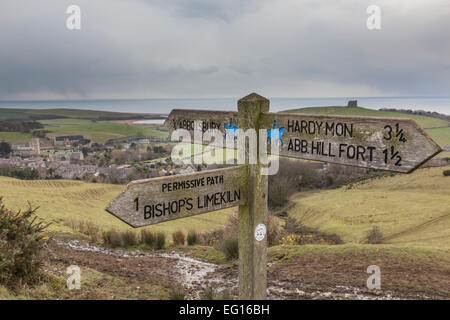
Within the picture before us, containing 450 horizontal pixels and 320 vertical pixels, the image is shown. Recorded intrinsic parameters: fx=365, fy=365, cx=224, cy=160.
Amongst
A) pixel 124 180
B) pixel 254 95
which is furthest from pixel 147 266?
pixel 124 180

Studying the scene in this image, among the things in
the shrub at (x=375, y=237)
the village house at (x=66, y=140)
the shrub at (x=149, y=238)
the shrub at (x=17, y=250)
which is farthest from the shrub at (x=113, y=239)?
the village house at (x=66, y=140)

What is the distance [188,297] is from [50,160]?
158 feet

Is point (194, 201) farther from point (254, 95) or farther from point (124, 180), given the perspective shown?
point (124, 180)

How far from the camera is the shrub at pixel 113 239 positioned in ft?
31.9

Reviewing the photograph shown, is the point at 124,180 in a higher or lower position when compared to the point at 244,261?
lower

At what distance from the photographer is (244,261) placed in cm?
357

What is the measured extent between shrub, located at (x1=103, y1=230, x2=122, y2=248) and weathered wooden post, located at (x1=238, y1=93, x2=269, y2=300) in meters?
6.94

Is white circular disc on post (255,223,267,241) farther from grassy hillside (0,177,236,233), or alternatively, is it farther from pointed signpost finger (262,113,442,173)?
grassy hillside (0,177,236,233)

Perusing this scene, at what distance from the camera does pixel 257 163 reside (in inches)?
134

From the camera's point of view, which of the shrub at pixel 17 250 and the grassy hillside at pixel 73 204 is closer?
the shrub at pixel 17 250

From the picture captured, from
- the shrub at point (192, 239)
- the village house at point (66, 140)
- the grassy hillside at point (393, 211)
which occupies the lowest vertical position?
the grassy hillside at point (393, 211)

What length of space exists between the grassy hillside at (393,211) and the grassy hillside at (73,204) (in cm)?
638

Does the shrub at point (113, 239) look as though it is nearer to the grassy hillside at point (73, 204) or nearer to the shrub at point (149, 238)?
the shrub at point (149, 238)
